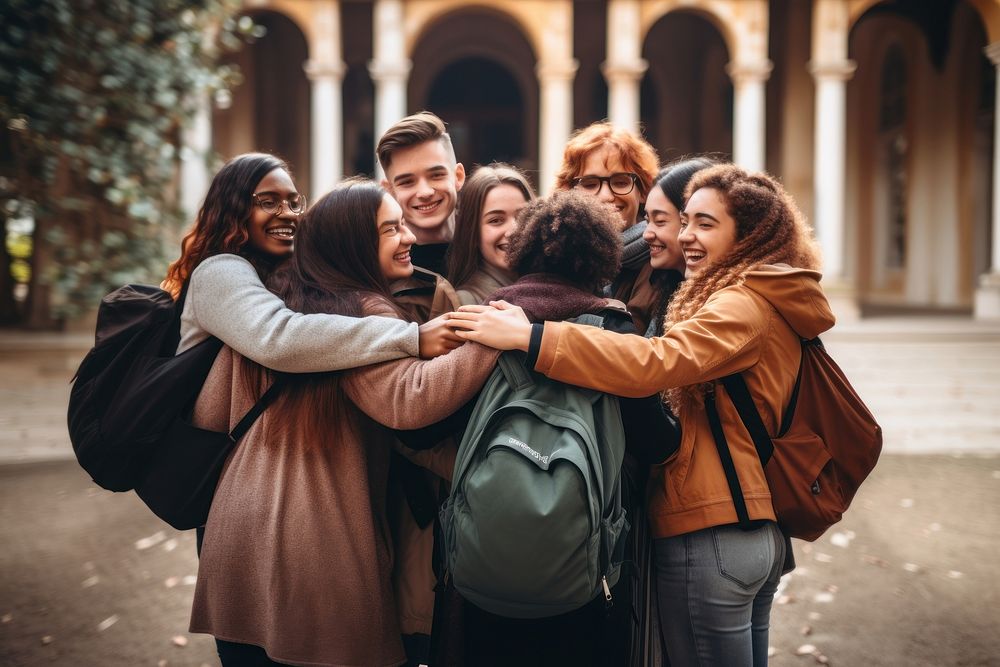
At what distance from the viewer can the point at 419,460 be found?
206cm

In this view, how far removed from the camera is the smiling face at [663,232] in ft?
7.78

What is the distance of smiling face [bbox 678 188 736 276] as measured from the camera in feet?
6.86

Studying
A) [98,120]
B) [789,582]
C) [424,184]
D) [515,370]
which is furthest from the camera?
[98,120]

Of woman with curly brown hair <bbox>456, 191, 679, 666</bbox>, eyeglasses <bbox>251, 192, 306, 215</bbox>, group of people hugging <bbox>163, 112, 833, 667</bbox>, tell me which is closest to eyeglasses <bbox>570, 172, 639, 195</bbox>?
group of people hugging <bbox>163, 112, 833, 667</bbox>

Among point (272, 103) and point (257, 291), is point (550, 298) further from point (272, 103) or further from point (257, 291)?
point (272, 103)

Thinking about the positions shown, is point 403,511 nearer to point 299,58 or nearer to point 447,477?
point 447,477

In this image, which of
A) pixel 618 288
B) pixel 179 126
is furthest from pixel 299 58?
pixel 618 288

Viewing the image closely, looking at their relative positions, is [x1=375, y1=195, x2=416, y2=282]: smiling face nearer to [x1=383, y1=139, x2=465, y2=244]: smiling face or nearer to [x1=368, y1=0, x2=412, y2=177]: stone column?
[x1=383, y1=139, x2=465, y2=244]: smiling face

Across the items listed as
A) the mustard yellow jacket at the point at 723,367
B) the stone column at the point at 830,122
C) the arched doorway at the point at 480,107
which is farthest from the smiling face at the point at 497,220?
the arched doorway at the point at 480,107

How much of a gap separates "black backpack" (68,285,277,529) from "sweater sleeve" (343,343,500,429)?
0.35m

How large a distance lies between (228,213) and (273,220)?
125 millimetres

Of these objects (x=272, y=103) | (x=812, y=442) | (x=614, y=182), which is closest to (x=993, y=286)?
(x=614, y=182)

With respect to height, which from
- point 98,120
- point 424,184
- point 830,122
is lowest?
point 424,184

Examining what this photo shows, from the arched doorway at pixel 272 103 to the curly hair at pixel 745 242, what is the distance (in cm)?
1412
